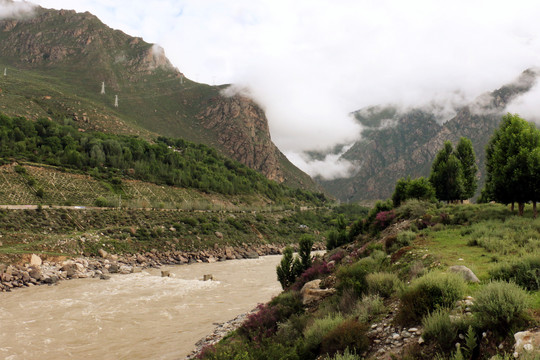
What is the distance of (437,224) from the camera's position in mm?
19922

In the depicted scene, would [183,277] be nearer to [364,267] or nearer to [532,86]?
[364,267]

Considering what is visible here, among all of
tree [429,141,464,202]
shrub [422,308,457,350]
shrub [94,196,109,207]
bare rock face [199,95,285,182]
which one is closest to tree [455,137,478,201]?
tree [429,141,464,202]

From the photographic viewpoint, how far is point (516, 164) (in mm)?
19781

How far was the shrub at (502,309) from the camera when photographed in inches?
209

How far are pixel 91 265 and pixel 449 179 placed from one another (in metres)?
44.8

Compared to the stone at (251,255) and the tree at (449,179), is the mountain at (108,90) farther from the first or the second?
the tree at (449,179)

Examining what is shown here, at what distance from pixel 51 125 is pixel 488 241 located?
10355 centimetres

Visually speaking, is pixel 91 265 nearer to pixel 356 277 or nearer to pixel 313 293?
pixel 313 293

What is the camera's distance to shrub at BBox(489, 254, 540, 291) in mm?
7121

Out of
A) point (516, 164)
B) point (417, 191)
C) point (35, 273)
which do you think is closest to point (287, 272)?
point (516, 164)

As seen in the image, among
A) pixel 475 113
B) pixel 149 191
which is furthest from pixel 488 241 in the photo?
pixel 475 113

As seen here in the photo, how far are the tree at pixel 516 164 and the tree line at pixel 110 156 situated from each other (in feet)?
247

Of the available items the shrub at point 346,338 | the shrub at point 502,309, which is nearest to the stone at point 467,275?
the shrub at point 502,309

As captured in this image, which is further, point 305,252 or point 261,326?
point 305,252
